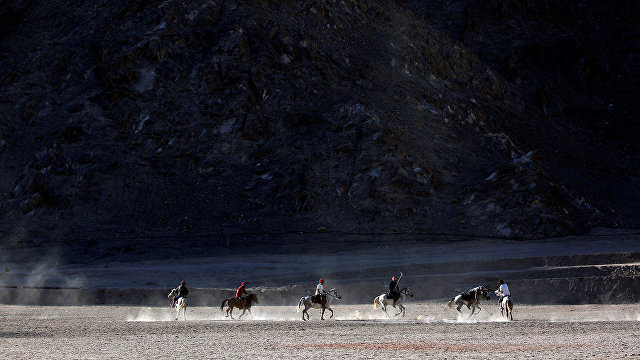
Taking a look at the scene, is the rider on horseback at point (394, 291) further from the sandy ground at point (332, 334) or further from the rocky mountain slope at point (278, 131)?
the rocky mountain slope at point (278, 131)

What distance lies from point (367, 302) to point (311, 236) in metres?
16.8

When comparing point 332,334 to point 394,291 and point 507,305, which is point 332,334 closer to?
point 394,291

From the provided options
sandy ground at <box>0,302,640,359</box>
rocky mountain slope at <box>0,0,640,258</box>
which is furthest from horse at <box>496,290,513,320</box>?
rocky mountain slope at <box>0,0,640,258</box>

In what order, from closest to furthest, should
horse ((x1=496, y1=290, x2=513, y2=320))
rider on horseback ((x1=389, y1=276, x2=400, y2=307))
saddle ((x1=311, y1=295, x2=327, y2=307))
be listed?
horse ((x1=496, y1=290, x2=513, y2=320)) → saddle ((x1=311, y1=295, x2=327, y2=307)) → rider on horseback ((x1=389, y1=276, x2=400, y2=307))

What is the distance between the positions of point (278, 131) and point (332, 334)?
39899 mm

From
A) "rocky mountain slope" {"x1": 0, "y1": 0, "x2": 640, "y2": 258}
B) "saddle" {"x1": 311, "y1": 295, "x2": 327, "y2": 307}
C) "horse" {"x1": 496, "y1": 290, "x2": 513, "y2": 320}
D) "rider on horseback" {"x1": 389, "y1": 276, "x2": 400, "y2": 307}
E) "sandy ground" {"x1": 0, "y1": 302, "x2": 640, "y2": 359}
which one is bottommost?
"sandy ground" {"x1": 0, "y1": 302, "x2": 640, "y2": 359}

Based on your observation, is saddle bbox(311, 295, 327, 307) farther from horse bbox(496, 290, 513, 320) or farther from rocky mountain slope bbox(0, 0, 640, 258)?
rocky mountain slope bbox(0, 0, 640, 258)

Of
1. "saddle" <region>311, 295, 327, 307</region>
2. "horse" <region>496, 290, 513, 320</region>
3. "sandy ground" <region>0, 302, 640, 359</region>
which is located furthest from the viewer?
"saddle" <region>311, 295, 327, 307</region>

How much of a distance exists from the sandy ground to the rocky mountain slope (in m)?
22.7

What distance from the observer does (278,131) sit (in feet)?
209

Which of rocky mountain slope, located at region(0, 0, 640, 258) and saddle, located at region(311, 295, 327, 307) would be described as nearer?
saddle, located at region(311, 295, 327, 307)

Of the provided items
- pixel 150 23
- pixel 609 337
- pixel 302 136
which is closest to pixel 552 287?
pixel 609 337

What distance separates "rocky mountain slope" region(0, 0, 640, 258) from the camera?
189 ft

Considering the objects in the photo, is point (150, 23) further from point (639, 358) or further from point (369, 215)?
point (639, 358)
